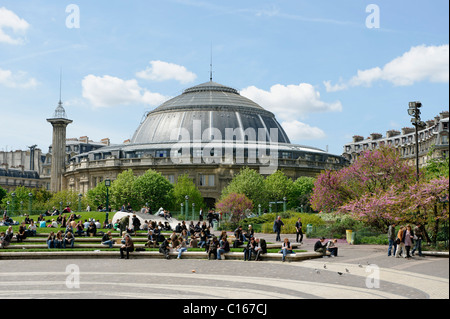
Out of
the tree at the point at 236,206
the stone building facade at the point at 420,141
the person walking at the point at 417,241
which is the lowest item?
the person walking at the point at 417,241

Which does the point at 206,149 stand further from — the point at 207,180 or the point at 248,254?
the point at 248,254

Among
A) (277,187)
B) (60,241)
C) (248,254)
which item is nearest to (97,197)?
(277,187)

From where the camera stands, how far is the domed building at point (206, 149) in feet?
314

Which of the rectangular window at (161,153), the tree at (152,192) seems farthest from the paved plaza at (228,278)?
the rectangular window at (161,153)

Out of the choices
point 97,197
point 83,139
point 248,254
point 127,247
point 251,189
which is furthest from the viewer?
point 83,139

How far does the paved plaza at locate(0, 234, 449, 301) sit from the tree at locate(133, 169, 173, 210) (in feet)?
163

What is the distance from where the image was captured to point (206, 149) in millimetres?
99562

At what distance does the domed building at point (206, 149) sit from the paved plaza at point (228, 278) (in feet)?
222

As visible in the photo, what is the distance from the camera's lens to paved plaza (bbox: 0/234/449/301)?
16297 millimetres

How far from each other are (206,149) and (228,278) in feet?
261

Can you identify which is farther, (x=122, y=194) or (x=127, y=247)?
(x=122, y=194)

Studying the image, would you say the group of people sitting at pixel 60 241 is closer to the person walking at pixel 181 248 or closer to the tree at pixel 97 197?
the person walking at pixel 181 248

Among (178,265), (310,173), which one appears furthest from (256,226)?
(310,173)
